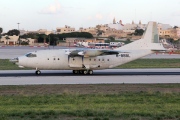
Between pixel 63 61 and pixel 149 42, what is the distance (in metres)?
7.80

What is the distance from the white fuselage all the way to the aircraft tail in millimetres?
1546

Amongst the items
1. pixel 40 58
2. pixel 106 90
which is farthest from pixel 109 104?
pixel 40 58

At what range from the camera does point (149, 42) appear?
131 ft

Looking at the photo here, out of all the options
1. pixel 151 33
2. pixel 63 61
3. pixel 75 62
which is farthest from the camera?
pixel 151 33

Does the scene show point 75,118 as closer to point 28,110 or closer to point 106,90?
point 28,110

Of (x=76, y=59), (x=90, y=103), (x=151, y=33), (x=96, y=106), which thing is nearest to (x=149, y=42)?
(x=151, y=33)

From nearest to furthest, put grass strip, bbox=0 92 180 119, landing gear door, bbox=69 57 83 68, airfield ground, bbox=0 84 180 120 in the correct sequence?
1. airfield ground, bbox=0 84 180 120
2. grass strip, bbox=0 92 180 119
3. landing gear door, bbox=69 57 83 68

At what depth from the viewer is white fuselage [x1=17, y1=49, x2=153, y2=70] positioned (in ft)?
123

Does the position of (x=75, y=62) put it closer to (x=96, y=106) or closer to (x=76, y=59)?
(x=76, y=59)

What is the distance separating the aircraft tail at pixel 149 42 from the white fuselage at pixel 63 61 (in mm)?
1546

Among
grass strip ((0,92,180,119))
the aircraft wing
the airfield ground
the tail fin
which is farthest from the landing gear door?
grass strip ((0,92,180,119))

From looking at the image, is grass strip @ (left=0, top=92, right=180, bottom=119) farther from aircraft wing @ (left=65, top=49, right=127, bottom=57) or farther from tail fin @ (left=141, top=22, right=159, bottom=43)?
tail fin @ (left=141, top=22, right=159, bottom=43)

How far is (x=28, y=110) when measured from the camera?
17391 mm

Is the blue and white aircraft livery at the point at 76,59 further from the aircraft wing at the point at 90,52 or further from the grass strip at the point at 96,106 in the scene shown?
the grass strip at the point at 96,106
